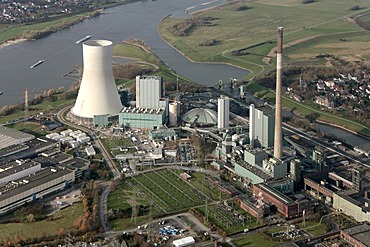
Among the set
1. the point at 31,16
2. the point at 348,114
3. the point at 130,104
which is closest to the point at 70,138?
the point at 130,104


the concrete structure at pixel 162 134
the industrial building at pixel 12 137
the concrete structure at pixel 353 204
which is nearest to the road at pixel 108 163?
the concrete structure at pixel 162 134

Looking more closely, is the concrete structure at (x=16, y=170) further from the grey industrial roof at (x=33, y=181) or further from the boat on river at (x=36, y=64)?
the boat on river at (x=36, y=64)

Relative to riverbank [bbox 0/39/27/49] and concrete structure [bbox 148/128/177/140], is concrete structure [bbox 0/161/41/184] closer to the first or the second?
concrete structure [bbox 148/128/177/140]

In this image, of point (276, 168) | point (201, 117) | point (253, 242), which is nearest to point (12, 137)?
point (201, 117)

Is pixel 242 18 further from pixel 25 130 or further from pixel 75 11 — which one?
pixel 25 130

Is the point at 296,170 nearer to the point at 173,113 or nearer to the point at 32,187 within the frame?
the point at 173,113

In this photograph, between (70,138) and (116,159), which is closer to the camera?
(116,159)

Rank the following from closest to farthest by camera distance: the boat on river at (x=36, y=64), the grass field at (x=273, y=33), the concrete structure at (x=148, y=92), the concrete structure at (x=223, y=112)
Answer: the concrete structure at (x=223, y=112)
the concrete structure at (x=148, y=92)
the boat on river at (x=36, y=64)
the grass field at (x=273, y=33)
